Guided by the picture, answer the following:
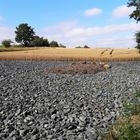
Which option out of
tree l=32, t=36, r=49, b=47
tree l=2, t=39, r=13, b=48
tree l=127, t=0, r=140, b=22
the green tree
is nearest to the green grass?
tree l=127, t=0, r=140, b=22

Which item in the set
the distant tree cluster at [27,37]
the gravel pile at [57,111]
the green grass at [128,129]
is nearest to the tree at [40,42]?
the distant tree cluster at [27,37]

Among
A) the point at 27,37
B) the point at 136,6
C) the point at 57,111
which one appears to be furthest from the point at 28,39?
the point at 57,111

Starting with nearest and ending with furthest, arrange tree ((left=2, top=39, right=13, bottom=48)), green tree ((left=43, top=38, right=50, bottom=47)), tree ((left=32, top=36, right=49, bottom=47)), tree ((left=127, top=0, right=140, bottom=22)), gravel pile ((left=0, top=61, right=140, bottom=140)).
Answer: gravel pile ((left=0, top=61, right=140, bottom=140))
tree ((left=127, top=0, right=140, bottom=22))
tree ((left=2, top=39, right=13, bottom=48))
tree ((left=32, top=36, right=49, bottom=47))
green tree ((left=43, top=38, right=50, bottom=47))

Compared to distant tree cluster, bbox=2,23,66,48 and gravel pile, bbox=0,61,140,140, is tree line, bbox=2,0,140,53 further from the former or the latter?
gravel pile, bbox=0,61,140,140

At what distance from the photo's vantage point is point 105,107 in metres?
16.9

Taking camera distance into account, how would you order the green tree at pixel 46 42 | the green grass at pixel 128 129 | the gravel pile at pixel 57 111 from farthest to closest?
the green tree at pixel 46 42, the gravel pile at pixel 57 111, the green grass at pixel 128 129

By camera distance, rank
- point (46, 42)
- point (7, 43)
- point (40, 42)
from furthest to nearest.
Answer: point (46, 42) < point (40, 42) < point (7, 43)

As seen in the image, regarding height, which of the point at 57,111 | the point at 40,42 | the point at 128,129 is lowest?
the point at 57,111

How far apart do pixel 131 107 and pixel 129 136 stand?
132 inches

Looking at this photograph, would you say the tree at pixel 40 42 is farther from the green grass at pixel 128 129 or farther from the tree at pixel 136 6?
the green grass at pixel 128 129

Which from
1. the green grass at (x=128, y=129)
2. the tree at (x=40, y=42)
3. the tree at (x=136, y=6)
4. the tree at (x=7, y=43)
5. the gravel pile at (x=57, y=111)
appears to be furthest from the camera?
the tree at (x=40, y=42)

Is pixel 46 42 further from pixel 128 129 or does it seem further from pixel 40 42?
pixel 128 129

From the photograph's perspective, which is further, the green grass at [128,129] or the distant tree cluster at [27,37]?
the distant tree cluster at [27,37]

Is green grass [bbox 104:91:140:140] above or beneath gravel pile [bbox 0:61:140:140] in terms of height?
above
